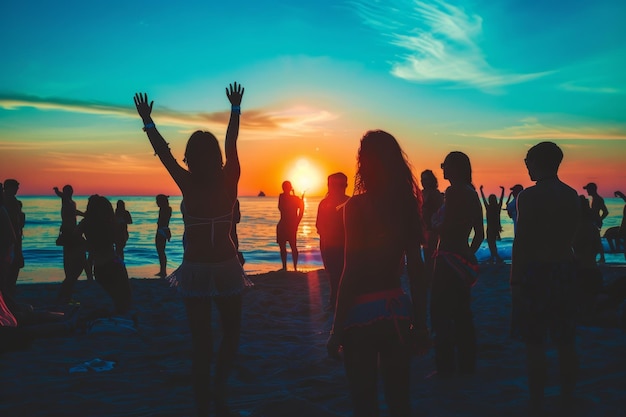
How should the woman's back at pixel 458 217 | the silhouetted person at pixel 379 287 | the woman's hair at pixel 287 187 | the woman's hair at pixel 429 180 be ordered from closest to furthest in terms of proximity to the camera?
the silhouetted person at pixel 379 287 < the woman's back at pixel 458 217 < the woman's hair at pixel 429 180 < the woman's hair at pixel 287 187

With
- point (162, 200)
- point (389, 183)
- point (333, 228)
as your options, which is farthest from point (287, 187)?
point (389, 183)

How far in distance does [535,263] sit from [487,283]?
8112 millimetres

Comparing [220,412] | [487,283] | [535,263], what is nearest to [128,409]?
[220,412]

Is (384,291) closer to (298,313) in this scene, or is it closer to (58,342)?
(58,342)

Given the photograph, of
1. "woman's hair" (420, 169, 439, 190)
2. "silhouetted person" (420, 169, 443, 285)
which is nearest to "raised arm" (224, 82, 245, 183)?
"silhouetted person" (420, 169, 443, 285)

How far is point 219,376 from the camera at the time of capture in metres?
4.07

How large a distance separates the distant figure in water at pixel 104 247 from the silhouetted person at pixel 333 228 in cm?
305

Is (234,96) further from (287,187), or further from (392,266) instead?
(287,187)

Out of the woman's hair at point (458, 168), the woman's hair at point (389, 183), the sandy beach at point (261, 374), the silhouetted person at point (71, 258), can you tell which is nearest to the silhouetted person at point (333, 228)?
the sandy beach at point (261, 374)

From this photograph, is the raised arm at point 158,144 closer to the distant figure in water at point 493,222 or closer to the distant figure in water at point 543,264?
the distant figure in water at point 543,264

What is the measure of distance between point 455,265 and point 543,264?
1.18 meters

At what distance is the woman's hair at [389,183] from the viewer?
2.74m

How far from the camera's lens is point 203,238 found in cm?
381

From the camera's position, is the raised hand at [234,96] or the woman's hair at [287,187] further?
the woman's hair at [287,187]
